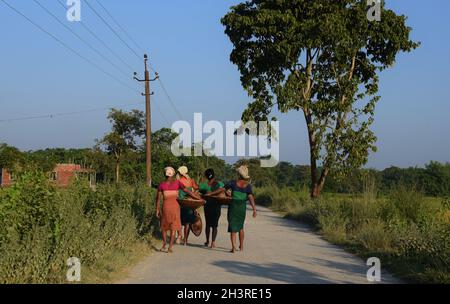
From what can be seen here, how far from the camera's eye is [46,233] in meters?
7.99

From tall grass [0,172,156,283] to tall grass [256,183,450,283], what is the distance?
5175 millimetres

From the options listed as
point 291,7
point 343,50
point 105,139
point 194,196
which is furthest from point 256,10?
point 105,139

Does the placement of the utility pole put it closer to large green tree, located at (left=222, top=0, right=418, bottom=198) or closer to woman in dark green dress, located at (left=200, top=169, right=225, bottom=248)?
large green tree, located at (left=222, top=0, right=418, bottom=198)

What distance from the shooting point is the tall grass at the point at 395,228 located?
959 centimetres

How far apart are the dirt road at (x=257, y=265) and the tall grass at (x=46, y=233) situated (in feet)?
2.54

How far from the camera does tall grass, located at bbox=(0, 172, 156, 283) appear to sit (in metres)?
7.27

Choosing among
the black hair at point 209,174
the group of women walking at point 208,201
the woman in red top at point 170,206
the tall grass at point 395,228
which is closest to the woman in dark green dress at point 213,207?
the group of women walking at point 208,201

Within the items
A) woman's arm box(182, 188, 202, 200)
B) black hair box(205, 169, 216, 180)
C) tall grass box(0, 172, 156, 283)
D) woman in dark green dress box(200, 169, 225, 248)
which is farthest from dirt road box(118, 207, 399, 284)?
black hair box(205, 169, 216, 180)

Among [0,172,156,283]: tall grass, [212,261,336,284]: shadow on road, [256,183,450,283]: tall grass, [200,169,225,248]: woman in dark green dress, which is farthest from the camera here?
[200,169,225,248]: woman in dark green dress

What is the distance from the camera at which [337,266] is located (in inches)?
398

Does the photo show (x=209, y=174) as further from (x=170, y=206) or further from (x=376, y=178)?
(x=376, y=178)

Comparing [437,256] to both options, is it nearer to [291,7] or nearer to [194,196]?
[194,196]

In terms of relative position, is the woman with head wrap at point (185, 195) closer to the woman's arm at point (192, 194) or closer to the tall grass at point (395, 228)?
the woman's arm at point (192, 194)
